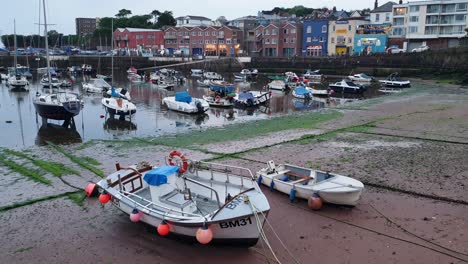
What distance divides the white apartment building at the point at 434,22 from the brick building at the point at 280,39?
74.3ft

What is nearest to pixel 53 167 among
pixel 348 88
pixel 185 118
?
pixel 185 118

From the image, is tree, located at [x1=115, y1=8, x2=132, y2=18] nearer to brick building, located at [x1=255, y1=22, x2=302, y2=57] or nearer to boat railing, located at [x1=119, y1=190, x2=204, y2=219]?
brick building, located at [x1=255, y1=22, x2=302, y2=57]

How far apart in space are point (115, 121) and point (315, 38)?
68.6 metres

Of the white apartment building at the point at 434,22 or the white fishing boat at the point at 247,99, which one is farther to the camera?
the white apartment building at the point at 434,22

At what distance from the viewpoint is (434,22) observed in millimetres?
77562

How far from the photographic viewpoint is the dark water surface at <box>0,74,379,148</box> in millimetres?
24422

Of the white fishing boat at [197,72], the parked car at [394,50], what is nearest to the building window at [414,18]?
the parked car at [394,50]

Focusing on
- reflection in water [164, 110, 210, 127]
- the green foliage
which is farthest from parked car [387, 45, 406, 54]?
the green foliage

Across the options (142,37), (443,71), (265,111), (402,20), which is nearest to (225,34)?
(142,37)

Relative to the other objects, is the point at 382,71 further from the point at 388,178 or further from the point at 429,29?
the point at 388,178

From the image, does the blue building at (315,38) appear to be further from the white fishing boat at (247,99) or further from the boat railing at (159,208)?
the boat railing at (159,208)

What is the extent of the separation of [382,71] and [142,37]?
7093cm

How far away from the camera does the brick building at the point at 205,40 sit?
98562 millimetres

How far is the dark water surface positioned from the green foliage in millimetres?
4285
